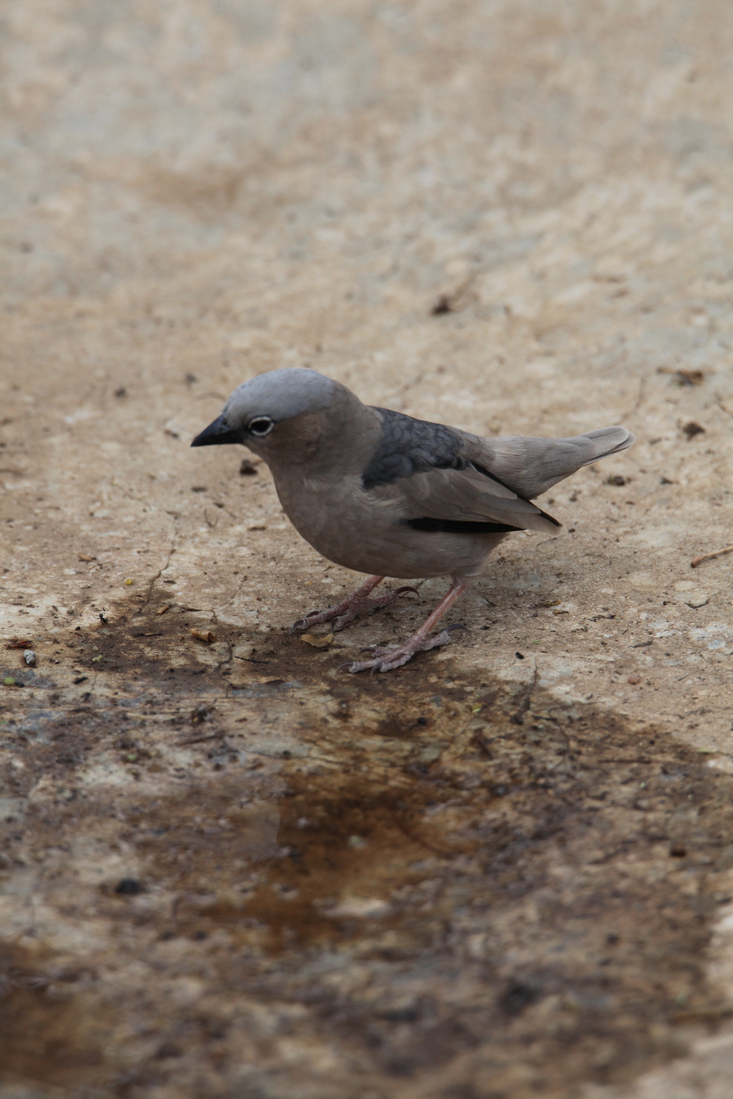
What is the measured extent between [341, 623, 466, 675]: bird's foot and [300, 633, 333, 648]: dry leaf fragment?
188 millimetres

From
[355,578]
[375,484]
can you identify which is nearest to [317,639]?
[355,578]

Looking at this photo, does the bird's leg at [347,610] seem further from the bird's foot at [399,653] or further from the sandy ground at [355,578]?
the bird's foot at [399,653]

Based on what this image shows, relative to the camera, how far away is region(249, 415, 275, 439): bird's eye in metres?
4.08

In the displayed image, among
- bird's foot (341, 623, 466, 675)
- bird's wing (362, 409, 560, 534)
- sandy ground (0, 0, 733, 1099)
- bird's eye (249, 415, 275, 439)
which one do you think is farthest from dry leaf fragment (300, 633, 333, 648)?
bird's eye (249, 415, 275, 439)

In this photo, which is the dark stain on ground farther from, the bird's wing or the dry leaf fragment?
the bird's wing

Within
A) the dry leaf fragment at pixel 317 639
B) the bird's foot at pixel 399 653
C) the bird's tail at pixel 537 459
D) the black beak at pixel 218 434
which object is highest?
the black beak at pixel 218 434

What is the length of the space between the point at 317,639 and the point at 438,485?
87cm

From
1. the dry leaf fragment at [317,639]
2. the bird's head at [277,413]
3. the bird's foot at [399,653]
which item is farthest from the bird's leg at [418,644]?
the bird's head at [277,413]

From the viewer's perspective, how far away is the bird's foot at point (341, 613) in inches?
181

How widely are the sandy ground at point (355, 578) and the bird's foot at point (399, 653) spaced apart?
0.08m

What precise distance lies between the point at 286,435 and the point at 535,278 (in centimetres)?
378

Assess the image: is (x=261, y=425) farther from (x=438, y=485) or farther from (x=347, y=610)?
(x=347, y=610)

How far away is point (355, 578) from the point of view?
5105 mm

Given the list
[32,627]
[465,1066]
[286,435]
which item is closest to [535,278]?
[286,435]
